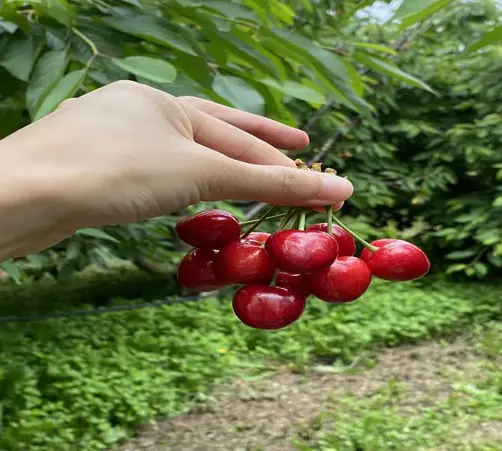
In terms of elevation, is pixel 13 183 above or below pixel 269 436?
above

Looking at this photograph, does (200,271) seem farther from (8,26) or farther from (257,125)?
(8,26)

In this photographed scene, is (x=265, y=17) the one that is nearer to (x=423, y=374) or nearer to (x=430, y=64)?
(x=423, y=374)

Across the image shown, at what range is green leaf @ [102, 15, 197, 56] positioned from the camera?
1181 mm

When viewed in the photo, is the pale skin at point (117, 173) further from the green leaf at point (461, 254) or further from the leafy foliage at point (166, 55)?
the green leaf at point (461, 254)

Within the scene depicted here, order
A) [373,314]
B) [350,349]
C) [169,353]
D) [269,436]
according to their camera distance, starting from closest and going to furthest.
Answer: [269,436]
[169,353]
[350,349]
[373,314]

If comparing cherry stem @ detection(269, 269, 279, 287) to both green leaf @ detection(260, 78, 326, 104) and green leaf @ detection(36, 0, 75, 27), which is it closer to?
green leaf @ detection(260, 78, 326, 104)

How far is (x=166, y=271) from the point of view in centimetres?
460

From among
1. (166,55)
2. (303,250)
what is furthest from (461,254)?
(303,250)

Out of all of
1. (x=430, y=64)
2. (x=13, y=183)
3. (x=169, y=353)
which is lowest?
(x=169, y=353)

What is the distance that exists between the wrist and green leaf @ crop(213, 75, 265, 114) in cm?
40

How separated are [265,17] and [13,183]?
724 millimetres

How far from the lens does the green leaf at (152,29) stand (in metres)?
1.18

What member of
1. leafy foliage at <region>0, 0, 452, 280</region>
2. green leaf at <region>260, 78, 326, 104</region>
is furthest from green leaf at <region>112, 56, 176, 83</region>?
green leaf at <region>260, 78, 326, 104</region>

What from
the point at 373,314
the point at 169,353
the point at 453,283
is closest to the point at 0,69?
the point at 169,353
